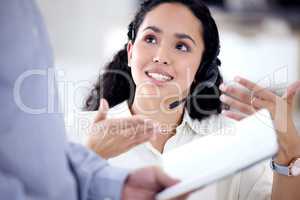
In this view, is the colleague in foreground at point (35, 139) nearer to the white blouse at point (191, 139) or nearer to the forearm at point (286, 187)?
the white blouse at point (191, 139)

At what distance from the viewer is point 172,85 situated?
2.21 feet

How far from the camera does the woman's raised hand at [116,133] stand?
575mm

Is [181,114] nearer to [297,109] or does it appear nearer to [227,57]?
[227,57]

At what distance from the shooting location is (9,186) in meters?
0.48

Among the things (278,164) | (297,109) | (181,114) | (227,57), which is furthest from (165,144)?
(297,109)

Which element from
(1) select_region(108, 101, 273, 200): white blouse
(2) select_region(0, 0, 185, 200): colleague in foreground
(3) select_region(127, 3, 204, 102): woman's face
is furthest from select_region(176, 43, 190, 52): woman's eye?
(2) select_region(0, 0, 185, 200): colleague in foreground

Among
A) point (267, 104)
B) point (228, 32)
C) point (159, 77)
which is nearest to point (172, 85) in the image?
point (159, 77)

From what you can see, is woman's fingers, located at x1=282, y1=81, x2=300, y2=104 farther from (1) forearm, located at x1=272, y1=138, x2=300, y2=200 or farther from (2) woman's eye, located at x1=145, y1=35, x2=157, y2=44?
(2) woman's eye, located at x1=145, y1=35, x2=157, y2=44

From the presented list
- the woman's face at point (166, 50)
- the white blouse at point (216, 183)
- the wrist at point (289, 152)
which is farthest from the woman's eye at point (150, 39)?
the wrist at point (289, 152)

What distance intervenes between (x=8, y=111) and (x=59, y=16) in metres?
0.89

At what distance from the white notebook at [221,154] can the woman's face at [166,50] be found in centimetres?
9

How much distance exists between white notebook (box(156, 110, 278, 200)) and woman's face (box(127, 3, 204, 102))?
9 centimetres

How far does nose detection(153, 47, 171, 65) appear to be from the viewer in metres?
0.66

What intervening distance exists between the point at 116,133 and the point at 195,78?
18 centimetres
